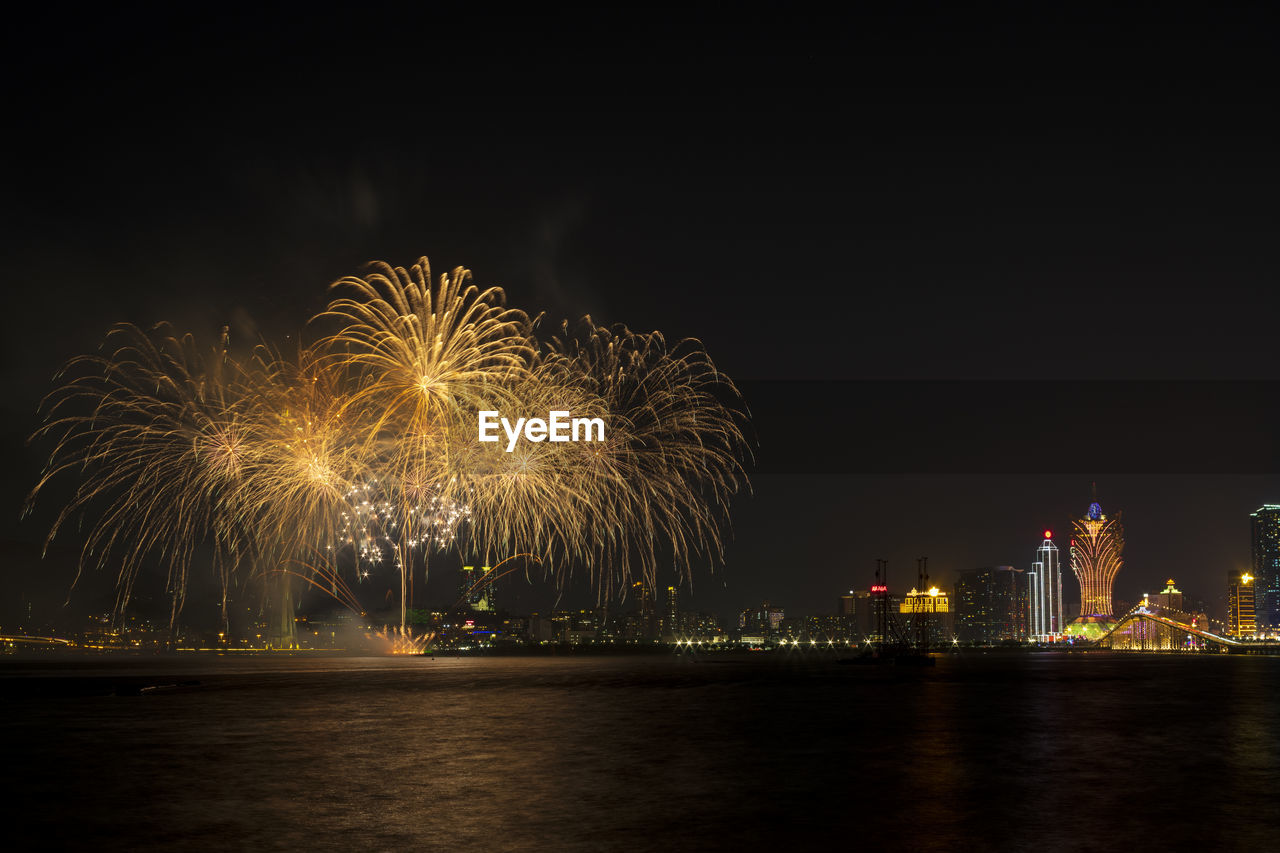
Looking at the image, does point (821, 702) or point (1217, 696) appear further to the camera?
point (1217, 696)

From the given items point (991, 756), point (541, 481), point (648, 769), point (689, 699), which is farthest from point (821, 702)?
point (648, 769)

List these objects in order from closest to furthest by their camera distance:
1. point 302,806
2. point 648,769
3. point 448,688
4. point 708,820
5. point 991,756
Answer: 1. point 708,820
2. point 302,806
3. point 648,769
4. point 991,756
5. point 448,688

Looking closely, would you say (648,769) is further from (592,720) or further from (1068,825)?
(592,720)

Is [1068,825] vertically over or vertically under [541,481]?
under

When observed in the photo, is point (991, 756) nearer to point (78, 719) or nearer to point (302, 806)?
point (302, 806)

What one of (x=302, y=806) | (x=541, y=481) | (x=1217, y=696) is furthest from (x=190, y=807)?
(x=1217, y=696)

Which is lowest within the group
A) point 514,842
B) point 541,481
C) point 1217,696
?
point 1217,696

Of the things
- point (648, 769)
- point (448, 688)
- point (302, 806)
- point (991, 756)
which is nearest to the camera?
point (302, 806)
